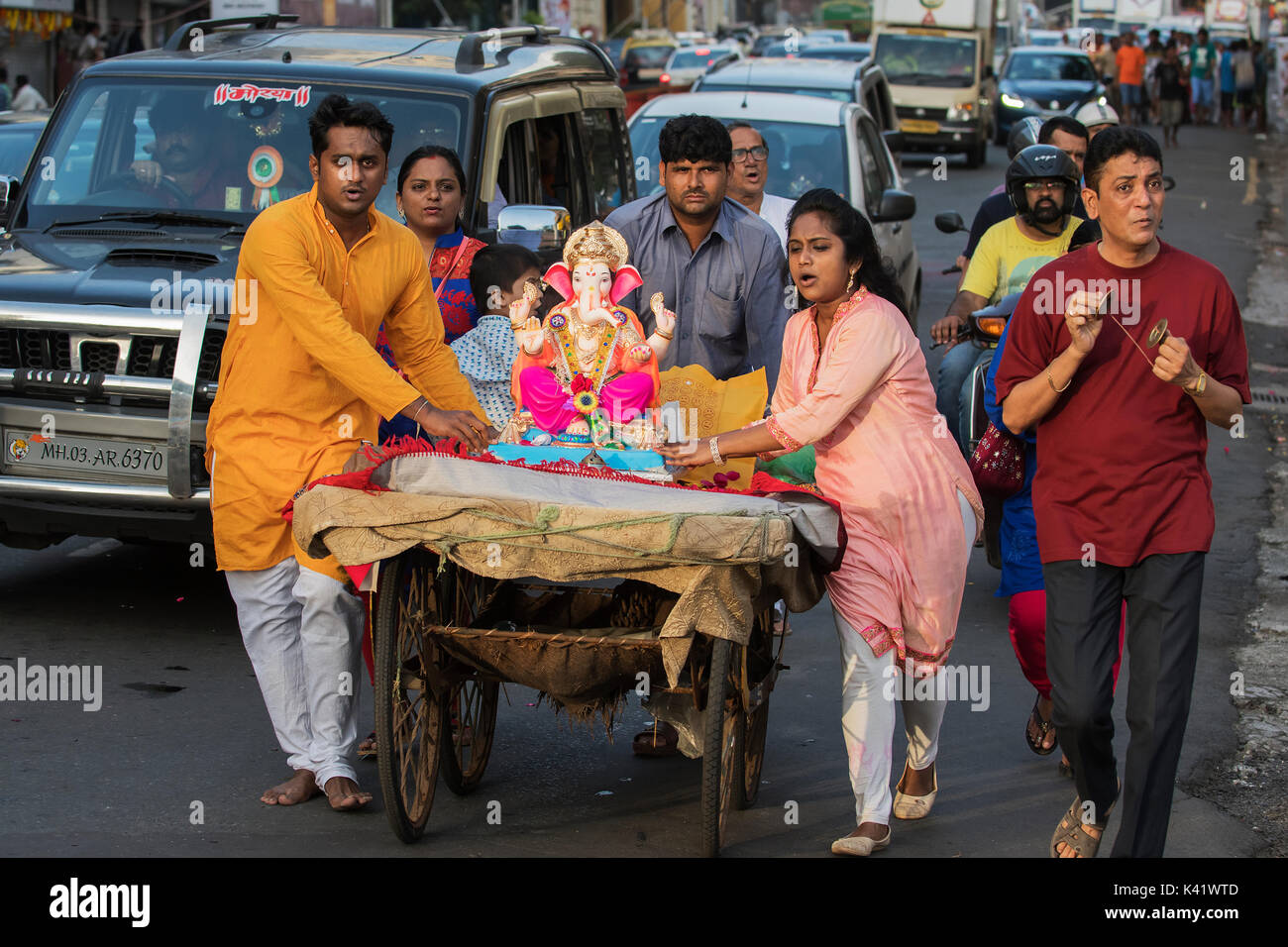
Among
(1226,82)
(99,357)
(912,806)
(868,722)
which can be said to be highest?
(1226,82)

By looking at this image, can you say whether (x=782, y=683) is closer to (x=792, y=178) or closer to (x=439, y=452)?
(x=439, y=452)

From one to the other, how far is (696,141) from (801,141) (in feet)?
19.8

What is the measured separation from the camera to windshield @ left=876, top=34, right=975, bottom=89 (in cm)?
3206

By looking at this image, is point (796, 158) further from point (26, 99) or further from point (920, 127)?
point (920, 127)

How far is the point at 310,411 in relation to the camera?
5.39 metres

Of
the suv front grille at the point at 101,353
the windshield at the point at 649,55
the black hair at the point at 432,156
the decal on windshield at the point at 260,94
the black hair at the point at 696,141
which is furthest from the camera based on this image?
the windshield at the point at 649,55

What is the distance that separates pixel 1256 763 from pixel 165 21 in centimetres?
3632

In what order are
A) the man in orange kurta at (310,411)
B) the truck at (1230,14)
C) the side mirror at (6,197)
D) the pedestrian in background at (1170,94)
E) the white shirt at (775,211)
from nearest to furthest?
the man in orange kurta at (310,411) → the side mirror at (6,197) → the white shirt at (775,211) → the pedestrian in background at (1170,94) → the truck at (1230,14)

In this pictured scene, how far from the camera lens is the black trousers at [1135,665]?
14.6 feet

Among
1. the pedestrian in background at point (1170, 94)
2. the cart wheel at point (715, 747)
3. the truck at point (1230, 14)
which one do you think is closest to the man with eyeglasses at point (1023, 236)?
the cart wheel at point (715, 747)

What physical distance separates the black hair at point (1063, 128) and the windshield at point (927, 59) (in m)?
23.5

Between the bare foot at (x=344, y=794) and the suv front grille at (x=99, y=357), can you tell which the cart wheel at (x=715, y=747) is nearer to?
the bare foot at (x=344, y=794)

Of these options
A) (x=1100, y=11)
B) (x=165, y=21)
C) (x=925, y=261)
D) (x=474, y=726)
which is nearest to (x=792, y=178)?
(x=474, y=726)

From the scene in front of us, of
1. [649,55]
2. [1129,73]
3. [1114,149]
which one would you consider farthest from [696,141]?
[649,55]
